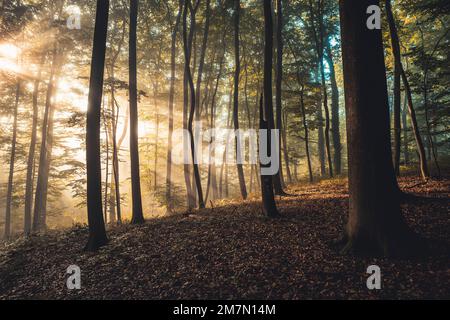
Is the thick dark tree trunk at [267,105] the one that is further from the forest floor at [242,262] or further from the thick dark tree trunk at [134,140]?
the thick dark tree trunk at [134,140]

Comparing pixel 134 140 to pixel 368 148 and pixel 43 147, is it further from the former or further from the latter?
pixel 43 147

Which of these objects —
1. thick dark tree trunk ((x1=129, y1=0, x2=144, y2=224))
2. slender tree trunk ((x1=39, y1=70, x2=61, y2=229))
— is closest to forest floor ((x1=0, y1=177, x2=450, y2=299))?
thick dark tree trunk ((x1=129, y1=0, x2=144, y2=224))

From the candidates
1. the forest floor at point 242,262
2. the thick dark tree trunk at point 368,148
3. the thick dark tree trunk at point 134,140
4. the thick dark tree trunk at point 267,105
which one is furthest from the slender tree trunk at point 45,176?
the thick dark tree trunk at point 368,148

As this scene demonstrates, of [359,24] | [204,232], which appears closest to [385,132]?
[359,24]

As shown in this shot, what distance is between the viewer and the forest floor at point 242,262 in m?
5.01

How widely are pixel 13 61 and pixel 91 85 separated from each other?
40.9 ft

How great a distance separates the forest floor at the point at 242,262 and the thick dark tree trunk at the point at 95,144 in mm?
710

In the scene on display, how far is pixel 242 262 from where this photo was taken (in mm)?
6387

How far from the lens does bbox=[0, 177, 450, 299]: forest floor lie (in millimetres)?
5008

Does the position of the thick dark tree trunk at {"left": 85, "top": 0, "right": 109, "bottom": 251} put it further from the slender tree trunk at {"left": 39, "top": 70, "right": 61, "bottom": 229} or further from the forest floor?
the slender tree trunk at {"left": 39, "top": 70, "right": 61, "bottom": 229}

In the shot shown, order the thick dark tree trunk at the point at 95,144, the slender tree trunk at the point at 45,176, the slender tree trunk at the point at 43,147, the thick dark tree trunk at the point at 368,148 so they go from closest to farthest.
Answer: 1. the thick dark tree trunk at the point at 368,148
2. the thick dark tree trunk at the point at 95,144
3. the slender tree trunk at the point at 43,147
4. the slender tree trunk at the point at 45,176

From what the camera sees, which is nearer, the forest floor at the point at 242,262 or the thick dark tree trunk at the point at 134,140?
the forest floor at the point at 242,262

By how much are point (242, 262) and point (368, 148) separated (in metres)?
4.13

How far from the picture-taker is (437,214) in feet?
22.9
